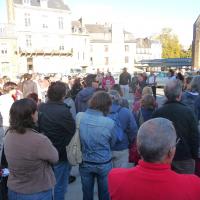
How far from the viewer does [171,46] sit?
83125mm

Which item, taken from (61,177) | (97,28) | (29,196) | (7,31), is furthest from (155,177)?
(97,28)

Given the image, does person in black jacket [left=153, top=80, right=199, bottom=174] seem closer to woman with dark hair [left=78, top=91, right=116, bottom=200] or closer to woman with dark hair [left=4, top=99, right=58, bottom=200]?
woman with dark hair [left=78, top=91, right=116, bottom=200]

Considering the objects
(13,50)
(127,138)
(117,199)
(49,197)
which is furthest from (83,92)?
(13,50)

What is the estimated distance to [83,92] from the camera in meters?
7.38

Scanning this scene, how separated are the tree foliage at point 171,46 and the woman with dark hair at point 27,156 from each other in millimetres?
80586

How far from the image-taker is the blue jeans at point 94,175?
3690mm

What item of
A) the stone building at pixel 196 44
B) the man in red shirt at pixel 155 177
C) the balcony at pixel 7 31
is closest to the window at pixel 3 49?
the balcony at pixel 7 31

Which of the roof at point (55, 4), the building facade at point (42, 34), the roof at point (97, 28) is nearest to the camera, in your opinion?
the building facade at point (42, 34)

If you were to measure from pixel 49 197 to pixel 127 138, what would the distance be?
146 cm

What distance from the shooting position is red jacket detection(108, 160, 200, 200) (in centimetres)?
172

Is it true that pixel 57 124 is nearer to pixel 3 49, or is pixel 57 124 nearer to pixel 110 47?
pixel 3 49

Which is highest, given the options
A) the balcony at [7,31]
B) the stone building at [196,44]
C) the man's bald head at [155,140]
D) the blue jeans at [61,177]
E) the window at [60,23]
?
the window at [60,23]

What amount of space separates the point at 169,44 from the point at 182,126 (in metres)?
84.2

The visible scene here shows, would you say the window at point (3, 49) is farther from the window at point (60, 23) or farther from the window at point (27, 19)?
the window at point (60, 23)
